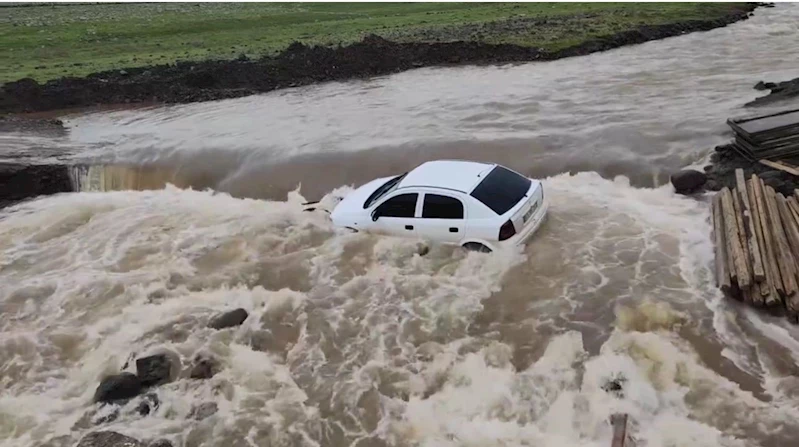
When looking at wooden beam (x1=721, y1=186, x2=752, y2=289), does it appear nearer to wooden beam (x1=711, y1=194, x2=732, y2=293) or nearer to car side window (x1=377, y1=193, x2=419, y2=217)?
wooden beam (x1=711, y1=194, x2=732, y2=293)

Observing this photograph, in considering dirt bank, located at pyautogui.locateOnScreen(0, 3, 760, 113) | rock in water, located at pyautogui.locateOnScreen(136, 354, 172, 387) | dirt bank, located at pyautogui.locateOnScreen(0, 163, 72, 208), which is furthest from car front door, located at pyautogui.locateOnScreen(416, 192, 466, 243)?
dirt bank, located at pyautogui.locateOnScreen(0, 3, 760, 113)

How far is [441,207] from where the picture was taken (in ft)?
39.5

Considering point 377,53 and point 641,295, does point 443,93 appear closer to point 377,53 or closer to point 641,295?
point 377,53

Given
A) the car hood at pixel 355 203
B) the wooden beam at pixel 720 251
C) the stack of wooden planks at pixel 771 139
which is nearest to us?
the wooden beam at pixel 720 251

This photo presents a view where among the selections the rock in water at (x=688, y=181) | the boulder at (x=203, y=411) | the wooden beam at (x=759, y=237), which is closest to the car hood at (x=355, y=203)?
the boulder at (x=203, y=411)

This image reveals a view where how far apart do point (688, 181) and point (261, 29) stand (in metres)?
38.0

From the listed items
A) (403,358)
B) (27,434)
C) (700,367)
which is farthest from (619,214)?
(27,434)

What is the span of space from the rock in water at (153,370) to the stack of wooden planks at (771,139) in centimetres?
1335

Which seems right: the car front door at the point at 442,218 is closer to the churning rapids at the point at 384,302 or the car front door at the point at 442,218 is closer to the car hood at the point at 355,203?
the churning rapids at the point at 384,302

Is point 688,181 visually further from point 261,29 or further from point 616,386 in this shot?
point 261,29

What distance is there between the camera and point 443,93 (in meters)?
24.9

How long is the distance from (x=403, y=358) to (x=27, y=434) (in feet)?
18.1

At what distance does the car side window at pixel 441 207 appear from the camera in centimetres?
1189

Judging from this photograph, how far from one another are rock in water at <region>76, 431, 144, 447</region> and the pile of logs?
9318 mm
